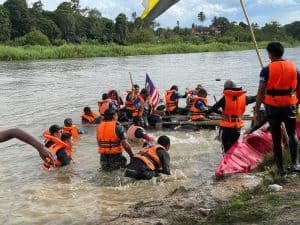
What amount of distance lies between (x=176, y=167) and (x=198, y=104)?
3.69 m

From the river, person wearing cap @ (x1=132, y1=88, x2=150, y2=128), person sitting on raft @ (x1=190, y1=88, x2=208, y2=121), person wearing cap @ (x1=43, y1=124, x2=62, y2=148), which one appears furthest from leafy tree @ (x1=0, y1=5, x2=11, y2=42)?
person wearing cap @ (x1=43, y1=124, x2=62, y2=148)

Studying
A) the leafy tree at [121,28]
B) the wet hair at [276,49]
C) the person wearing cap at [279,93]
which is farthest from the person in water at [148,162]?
the leafy tree at [121,28]

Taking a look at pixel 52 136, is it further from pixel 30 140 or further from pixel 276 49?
pixel 30 140

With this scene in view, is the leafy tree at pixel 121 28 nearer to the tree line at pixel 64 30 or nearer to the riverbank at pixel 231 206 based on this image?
the tree line at pixel 64 30

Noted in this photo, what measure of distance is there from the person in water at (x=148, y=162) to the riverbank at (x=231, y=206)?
1206 millimetres

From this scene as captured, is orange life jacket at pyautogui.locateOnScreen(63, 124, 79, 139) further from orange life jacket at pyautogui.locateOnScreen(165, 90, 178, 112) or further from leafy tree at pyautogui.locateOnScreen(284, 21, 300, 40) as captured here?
leafy tree at pyautogui.locateOnScreen(284, 21, 300, 40)

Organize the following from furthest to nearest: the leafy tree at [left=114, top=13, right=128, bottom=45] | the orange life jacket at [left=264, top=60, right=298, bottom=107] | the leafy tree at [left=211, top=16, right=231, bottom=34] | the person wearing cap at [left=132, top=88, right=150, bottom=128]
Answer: the leafy tree at [left=211, top=16, right=231, bottom=34] < the leafy tree at [left=114, top=13, right=128, bottom=45] < the person wearing cap at [left=132, top=88, right=150, bottom=128] < the orange life jacket at [left=264, top=60, right=298, bottom=107]

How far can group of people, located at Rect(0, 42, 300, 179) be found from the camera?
6586mm

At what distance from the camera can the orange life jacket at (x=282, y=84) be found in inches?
257

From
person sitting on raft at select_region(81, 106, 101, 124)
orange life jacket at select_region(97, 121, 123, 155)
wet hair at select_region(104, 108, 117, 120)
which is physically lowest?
person sitting on raft at select_region(81, 106, 101, 124)

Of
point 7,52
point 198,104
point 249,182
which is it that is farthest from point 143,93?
point 7,52

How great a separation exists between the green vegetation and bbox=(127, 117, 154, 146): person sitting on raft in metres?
44.8

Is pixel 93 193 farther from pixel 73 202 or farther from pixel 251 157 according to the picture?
pixel 251 157

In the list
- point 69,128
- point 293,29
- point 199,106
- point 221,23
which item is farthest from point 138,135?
point 293,29
